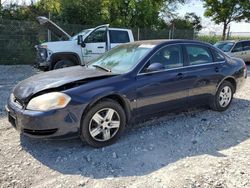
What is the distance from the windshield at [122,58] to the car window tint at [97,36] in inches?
205

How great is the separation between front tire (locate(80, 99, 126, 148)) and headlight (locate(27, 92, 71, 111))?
1.24 feet

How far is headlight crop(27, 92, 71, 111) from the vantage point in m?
3.89

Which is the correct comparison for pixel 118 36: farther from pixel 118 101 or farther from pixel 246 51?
pixel 246 51

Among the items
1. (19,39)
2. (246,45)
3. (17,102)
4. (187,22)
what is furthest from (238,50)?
(17,102)

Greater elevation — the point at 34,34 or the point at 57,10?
the point at 57,10

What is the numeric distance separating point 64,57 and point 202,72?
5852 millimetres

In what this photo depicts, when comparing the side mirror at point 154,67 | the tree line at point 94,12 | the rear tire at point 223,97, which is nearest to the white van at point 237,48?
the tree line at point 94,12

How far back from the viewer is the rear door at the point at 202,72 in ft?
17.8

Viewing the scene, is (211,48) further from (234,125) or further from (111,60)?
(111,60)

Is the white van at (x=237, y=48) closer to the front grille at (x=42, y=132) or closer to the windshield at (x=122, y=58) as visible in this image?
the windshield at (x=122, y=58)

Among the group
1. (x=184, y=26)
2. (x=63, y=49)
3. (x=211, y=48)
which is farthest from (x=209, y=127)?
(x=184, y=26)

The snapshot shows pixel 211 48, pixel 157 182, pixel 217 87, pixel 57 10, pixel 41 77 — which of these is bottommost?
pixel 157 182

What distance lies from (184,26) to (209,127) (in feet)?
71.6

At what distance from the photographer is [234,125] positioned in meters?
5.39
